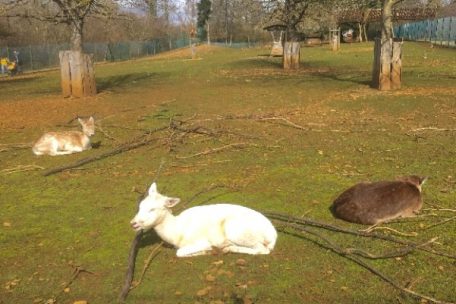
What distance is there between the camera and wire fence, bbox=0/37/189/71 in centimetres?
4428

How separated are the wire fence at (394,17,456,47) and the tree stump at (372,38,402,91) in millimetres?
25711

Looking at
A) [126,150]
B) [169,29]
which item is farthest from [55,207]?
[169,29]

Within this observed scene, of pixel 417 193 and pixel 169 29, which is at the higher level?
pixel 169 29

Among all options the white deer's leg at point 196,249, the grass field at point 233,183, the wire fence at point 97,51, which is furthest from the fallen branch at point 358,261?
the wire fence at point 97,51

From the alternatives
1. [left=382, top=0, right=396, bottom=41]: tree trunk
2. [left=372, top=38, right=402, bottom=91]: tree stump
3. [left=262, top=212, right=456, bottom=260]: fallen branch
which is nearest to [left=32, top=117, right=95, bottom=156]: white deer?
[left=262, top=212, right=456, bottom=260]: fallen branch

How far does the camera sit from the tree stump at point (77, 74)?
17188 mm

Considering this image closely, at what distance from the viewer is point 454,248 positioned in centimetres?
516

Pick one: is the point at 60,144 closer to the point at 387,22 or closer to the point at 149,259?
the point at 149,259

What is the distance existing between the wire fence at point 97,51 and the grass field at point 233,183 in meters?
30.2

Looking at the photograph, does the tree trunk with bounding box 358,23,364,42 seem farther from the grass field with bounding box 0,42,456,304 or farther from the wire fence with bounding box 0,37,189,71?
the grass field with bounding box 0,42,456,304

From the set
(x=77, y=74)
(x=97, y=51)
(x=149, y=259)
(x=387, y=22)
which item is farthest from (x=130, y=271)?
(x=97, y=51)

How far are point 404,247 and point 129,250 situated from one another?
9.52 feet

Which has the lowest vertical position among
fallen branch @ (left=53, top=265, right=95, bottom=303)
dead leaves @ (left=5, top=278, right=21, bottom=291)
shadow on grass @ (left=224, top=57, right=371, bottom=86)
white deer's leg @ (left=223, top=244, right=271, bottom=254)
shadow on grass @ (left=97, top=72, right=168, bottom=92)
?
dead leaves @ (left=5, top=278, right=21, bottom=291)

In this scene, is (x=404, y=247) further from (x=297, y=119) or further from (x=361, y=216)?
(x=297, y=119)
